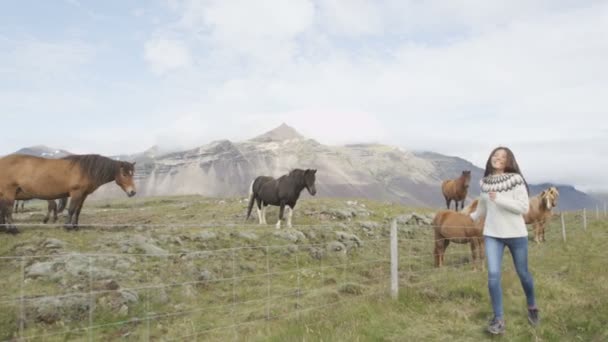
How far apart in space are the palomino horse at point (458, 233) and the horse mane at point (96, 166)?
10.2 meters

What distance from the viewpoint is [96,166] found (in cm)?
1371

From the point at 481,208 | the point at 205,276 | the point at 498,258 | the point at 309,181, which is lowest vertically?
the point at 205,276

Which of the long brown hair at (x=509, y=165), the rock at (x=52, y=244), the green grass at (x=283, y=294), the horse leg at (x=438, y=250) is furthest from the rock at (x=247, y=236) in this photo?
the long brown hair at (x=509, y=165)

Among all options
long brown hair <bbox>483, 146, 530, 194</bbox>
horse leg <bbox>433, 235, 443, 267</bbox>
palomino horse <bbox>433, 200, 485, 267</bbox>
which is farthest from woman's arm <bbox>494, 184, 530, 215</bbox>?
horse leg <bbox>433, 235, 443, 267</bbox>

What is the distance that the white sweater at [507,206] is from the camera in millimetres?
6219

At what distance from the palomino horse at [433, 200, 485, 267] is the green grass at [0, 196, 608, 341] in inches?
25.1

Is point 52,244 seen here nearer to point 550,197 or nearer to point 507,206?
point 507,206

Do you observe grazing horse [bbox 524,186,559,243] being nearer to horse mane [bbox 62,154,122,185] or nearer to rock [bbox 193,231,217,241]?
rock [bbox 193,231,217,241]

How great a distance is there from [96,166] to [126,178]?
1.05 metres

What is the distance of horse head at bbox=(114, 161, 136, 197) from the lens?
14320mm

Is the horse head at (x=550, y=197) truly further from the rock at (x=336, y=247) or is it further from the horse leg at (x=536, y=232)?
the rock at (x=336, y=247)

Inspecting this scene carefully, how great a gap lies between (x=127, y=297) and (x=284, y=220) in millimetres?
10350

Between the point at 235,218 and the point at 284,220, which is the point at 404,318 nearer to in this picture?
the point at 284,220

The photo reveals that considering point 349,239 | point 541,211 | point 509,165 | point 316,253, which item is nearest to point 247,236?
point 316,253
